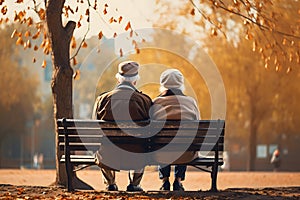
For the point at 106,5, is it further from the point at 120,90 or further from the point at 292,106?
the point at 292,106

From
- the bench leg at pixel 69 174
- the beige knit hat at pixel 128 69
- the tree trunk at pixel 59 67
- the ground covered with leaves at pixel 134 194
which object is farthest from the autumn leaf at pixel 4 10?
the bench leg at pixel 69 174

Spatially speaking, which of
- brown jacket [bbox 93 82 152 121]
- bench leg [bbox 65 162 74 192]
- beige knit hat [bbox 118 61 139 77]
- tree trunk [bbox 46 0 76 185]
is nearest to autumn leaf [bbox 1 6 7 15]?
tree trunk [bbox 46 0 76 185]

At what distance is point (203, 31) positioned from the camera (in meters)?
40.8

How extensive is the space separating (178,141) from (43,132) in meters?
77.8

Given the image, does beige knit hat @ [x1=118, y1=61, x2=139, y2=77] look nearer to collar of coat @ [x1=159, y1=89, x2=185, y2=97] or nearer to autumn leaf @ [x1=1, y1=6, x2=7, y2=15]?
collar of coat @ [x1=159, y1=89, x2=185, y2=97]

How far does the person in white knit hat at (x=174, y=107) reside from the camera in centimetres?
1120

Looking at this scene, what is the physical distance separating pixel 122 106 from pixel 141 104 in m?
0.25

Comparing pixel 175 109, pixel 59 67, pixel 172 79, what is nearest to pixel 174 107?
pixel 175 109

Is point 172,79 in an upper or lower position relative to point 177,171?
upper

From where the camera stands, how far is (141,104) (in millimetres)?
11031

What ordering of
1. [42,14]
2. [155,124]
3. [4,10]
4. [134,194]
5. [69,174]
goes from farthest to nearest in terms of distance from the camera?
[42,14] → [4,10] → [69,174] → [155,124] → [134,194]

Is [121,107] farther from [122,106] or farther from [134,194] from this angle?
[134,194]

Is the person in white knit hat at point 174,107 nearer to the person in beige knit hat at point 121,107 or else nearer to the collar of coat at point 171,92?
the collar of coat at point 171,92

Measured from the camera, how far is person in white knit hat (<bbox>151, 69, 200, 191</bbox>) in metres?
11.2
